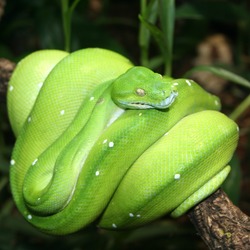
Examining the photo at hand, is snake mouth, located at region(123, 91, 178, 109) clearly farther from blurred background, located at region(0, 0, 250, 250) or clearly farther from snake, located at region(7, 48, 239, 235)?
blurred background, located at region(0, 0, 250, 250)

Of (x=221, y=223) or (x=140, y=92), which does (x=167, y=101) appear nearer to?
(x=140, y=92)

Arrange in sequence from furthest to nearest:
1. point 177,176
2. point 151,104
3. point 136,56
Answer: point 136,56
point 151,104
point 177,176

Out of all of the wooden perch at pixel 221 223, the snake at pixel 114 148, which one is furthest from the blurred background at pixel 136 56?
the wooden perch at pixel 221 223

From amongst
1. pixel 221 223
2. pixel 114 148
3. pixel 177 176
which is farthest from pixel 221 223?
pixel 114 148

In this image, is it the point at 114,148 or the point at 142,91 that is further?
the point at 142,91

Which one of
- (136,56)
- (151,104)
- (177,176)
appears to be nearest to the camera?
(177,176)

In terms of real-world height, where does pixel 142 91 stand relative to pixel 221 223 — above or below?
above

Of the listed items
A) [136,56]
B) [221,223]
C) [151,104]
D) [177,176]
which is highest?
[151,104]

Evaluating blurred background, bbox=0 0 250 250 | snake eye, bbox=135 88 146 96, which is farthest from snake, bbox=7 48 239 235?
blurred background, bbox=0 0 250 250
